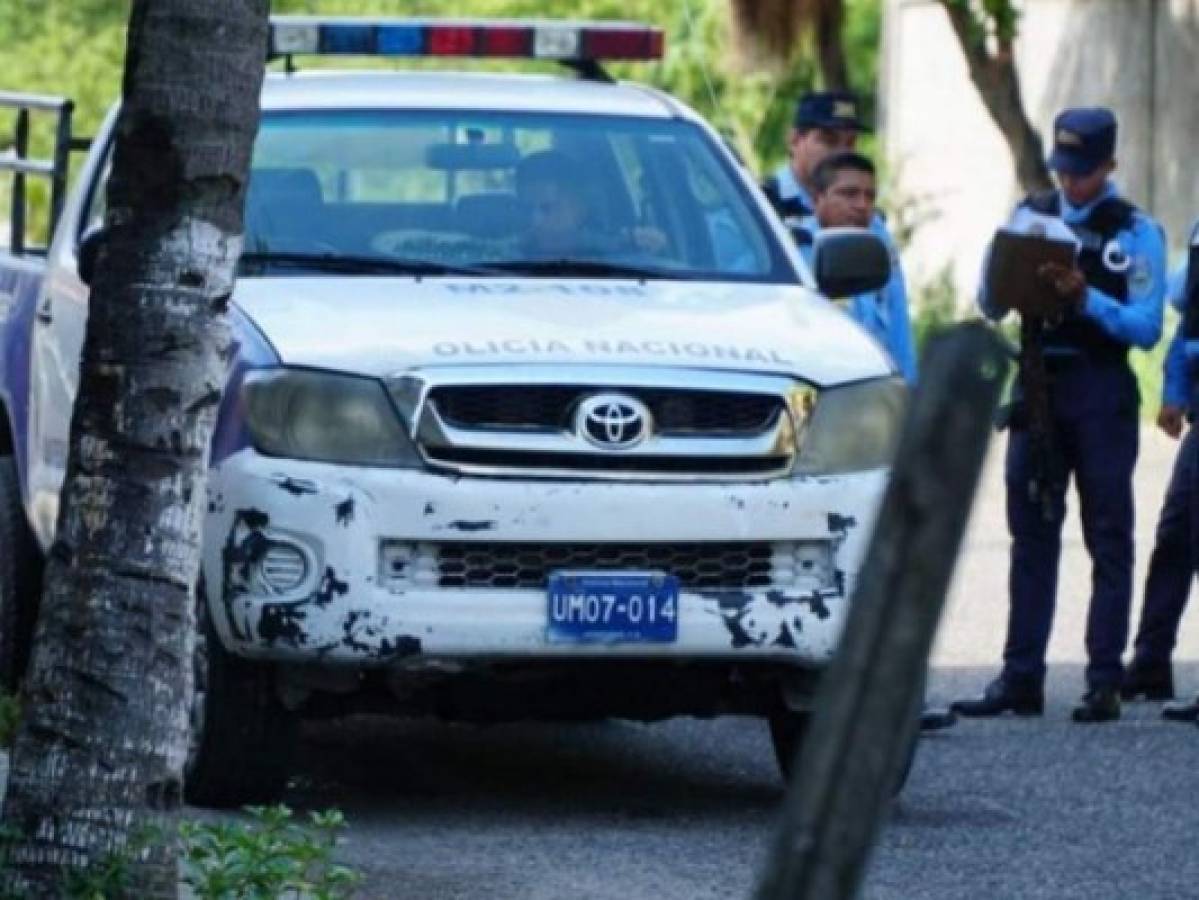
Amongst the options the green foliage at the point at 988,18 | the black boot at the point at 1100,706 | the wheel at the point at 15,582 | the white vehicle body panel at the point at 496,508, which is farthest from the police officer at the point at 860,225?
the green foliage at the point at 988,18

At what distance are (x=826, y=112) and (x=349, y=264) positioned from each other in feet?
9.55

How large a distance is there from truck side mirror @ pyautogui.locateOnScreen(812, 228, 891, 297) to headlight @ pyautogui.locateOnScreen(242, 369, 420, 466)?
5.45 feet

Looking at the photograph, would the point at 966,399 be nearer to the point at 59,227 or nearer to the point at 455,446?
the point at 455,446

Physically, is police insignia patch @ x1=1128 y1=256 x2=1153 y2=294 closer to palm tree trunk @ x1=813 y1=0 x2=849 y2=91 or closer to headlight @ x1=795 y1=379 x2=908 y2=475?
headlight @ x1=795 y1=379 x2=908 y2=475

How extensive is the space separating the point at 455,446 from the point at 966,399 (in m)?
6.12

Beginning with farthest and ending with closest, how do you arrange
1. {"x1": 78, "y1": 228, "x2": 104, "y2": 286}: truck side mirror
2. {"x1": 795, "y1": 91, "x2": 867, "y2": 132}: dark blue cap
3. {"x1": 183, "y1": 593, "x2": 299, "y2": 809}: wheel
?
{"x1": 795, "y1": 91, "x2": 867, "y2": 132}: dark blue cap → {"x1": 78, "y1": 228, "x2": 104, "y2": 286}: truck side mirror → {"x1": 183, "y1": 593, "x2": 299, "y2": 809}: wheel

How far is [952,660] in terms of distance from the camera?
41.0 ft

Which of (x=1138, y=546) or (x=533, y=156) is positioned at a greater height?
(x=533, y=156)

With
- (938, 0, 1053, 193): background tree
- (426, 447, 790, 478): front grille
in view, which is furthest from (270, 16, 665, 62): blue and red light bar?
(938, 0, 1053, 193): background tree

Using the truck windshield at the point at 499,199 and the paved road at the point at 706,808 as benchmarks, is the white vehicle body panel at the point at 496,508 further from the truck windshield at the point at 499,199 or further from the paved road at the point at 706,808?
the paved road at the point at 706,808

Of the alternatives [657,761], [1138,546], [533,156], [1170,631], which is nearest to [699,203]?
[533,156]

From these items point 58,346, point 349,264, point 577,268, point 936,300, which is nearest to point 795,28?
point 936,300

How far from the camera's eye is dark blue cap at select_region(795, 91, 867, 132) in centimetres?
1180

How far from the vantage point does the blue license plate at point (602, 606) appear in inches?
330
